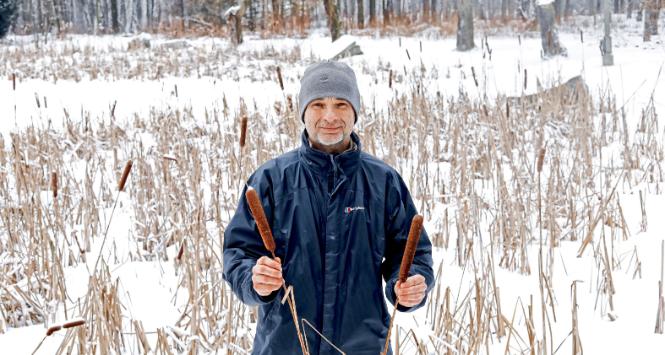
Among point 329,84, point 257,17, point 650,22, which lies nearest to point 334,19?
point 650,22

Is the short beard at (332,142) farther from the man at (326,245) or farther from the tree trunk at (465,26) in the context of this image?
the tree trunk at (465,26)

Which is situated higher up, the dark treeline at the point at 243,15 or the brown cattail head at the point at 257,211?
the dark treeline at the point at 243,15

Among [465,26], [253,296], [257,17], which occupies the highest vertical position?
[257,17]

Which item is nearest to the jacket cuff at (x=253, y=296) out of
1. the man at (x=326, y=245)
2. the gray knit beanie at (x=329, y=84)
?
the man at (x=326, y=245)

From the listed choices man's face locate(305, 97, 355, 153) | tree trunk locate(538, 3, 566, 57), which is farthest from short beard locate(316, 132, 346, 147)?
tree trunk locate(538, 3, 566, 57)

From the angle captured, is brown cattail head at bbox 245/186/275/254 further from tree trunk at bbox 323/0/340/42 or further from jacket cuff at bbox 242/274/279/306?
tree trunk at bbox 323/0/340/42

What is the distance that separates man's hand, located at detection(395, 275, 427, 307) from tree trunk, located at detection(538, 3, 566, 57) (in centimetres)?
1362

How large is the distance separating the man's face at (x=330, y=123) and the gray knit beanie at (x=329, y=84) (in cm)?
2

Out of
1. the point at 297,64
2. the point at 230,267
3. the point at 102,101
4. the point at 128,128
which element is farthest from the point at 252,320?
the point at 297,64

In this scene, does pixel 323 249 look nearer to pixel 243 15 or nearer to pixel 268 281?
pixel 268 281

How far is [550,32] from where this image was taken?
46.3 ft

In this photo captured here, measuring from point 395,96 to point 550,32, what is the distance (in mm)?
7974

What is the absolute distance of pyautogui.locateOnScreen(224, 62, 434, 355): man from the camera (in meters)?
1.63

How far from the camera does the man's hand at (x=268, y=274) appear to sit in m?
1.38
